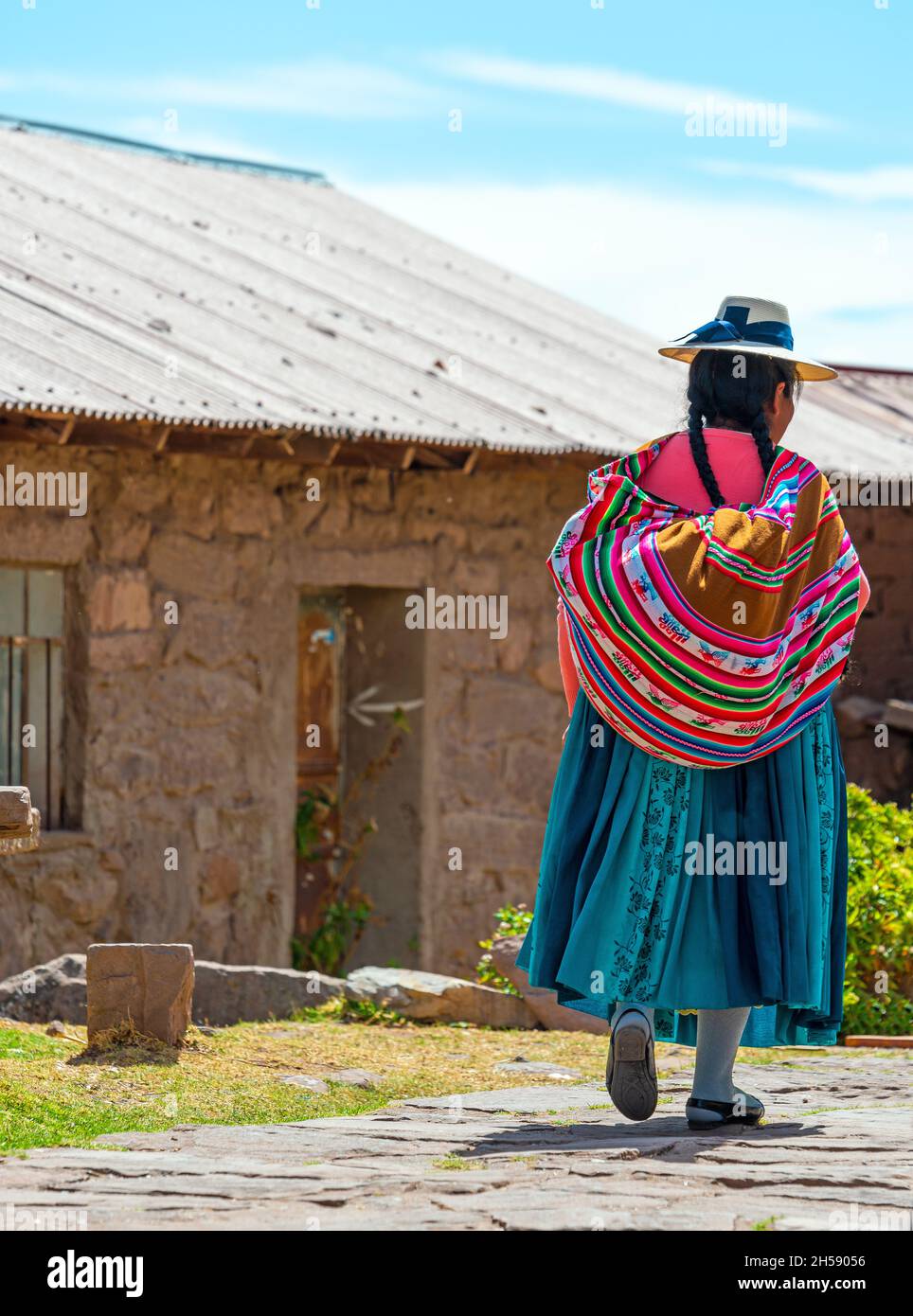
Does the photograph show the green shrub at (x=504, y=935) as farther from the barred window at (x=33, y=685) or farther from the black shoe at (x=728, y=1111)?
the black shoe at (x=728, y=1111)

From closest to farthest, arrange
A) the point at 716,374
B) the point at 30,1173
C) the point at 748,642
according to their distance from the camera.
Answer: the point at 30,1173, the point at 748,642, the point at 716,374

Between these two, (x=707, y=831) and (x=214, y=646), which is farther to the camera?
(x=214, y=646)

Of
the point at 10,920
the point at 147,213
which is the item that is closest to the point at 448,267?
the point at 147,213

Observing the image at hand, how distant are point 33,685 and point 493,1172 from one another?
4.76 m

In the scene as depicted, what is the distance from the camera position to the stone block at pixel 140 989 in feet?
18.0

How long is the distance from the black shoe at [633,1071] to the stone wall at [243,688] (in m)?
3.94

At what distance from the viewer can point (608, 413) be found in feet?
31.0

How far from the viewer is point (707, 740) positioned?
160 inches

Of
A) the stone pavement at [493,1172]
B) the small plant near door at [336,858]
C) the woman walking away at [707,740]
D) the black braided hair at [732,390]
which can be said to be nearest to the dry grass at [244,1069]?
the stone pavement at [493,1172]

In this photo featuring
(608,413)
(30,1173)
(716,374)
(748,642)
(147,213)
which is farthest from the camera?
(147,213)

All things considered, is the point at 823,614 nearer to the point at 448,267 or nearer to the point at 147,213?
the point at 147,213

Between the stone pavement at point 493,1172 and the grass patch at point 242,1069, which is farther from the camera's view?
the grass patch at point 242,1069

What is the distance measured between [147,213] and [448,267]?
205 centimetres

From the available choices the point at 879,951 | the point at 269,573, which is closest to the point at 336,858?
the point at 269,573
